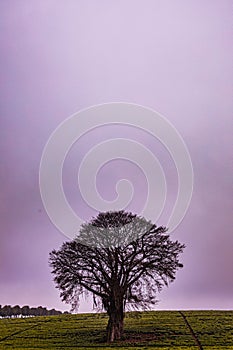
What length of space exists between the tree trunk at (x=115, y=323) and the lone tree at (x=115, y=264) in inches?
7.3

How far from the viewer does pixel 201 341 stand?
6178cm

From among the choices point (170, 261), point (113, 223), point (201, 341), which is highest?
point (113, 223)

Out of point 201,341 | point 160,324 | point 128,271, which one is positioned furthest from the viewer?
point 160,324

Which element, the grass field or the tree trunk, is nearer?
the grass field

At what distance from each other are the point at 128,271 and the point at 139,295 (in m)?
3.63

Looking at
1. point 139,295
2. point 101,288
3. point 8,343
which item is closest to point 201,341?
point 139,295

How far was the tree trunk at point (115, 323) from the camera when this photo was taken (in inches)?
2494

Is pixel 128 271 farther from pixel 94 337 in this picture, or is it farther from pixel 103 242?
pixel 94 337

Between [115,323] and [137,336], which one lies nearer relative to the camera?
[115,323]

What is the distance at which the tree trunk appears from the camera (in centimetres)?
6334

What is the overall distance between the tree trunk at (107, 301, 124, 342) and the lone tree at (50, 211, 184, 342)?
186 millimetres

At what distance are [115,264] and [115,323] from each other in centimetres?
763

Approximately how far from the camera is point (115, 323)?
64.3 meters

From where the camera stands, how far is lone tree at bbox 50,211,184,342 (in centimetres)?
6619
